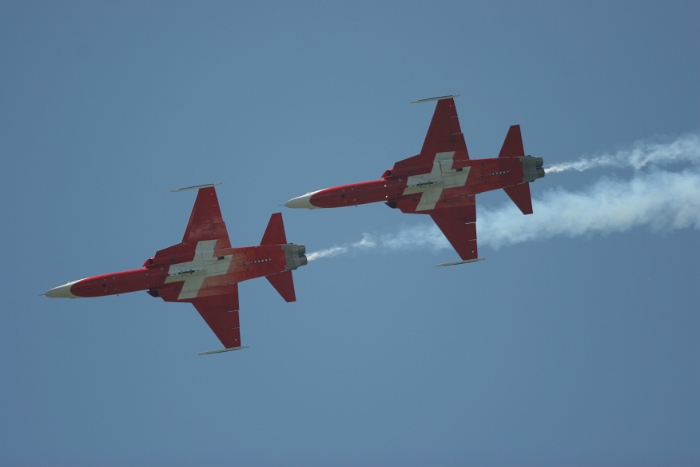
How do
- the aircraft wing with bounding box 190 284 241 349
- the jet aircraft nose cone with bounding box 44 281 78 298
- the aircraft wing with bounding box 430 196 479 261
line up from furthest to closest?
the aircraft wing with bounding box 190 284 241 349 < the aircraft wing with bounding box 430 196 479 261 < the jet aircraft nose cone with bounding box 44 281 78 298

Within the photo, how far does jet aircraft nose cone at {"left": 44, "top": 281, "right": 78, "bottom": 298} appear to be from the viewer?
266 ft

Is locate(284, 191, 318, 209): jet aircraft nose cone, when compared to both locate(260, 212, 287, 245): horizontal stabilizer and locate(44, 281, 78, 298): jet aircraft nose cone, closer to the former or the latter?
locate(260, 212, 287, 245): horizontal stabilizer

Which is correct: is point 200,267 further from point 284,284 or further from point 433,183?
point 433,183

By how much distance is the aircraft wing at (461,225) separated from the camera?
8138cm

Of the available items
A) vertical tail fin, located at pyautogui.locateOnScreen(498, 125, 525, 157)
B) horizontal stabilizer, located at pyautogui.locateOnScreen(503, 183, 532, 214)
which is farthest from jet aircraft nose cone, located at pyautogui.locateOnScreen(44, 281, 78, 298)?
vertical tail fin, located at pyautogui.locateOnScreen(498, 125, 525, 157)

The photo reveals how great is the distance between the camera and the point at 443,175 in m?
80.6

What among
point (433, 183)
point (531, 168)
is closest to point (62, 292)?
point (433, 183)

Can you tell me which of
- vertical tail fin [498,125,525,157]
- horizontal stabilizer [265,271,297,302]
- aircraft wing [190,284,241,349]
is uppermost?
vertical tail fin [498,125,525,157]

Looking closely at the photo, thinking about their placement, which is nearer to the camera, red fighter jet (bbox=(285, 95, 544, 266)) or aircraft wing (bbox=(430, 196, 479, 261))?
red fighter jet (bbox=(285, 95, 544, 266))

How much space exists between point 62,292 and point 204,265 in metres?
9.74

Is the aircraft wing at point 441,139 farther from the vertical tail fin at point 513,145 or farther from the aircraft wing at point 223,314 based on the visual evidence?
the aircraft wing at point 223,314

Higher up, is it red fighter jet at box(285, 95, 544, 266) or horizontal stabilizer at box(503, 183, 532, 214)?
red fighter jet at box(285, 95, 544, 266)

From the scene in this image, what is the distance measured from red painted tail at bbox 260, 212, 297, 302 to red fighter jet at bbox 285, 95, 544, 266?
1.56 m

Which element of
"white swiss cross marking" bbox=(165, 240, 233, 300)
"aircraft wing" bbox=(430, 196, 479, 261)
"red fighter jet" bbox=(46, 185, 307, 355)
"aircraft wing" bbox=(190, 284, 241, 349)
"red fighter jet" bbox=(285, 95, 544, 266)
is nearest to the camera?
"red fighter jet" bbox=(285, 95, 544, 266)
